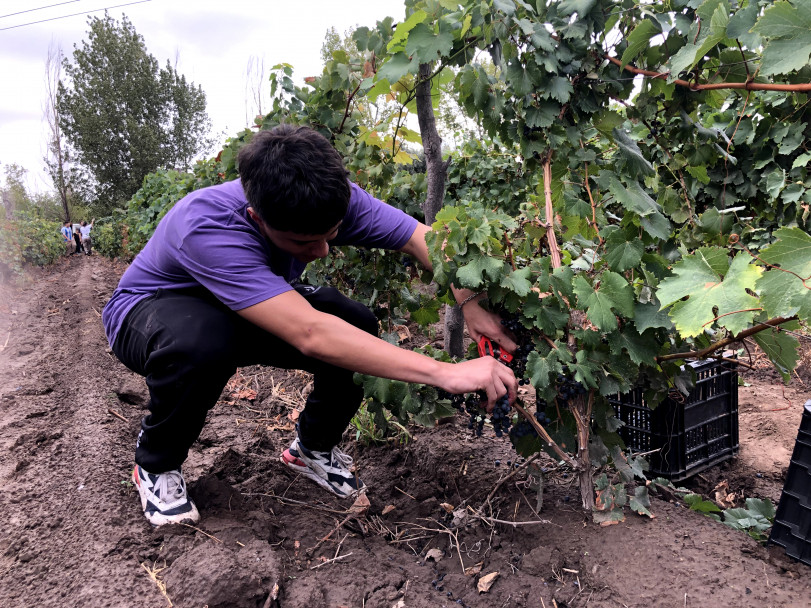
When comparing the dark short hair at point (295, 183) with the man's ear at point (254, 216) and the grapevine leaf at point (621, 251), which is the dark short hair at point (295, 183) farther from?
the grapevine leaf at point (621, 251)

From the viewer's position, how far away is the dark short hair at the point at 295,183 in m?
1.74

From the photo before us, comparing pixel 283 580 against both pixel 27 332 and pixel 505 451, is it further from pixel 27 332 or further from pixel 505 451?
pixel 27 332

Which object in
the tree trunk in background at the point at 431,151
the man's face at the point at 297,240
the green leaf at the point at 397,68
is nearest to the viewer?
the man's face at the point at 297,240

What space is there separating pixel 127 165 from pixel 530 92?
3390 centimetres

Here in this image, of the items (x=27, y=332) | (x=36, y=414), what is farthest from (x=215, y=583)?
(x=27, y=332)

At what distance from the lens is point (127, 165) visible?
31.1 metres

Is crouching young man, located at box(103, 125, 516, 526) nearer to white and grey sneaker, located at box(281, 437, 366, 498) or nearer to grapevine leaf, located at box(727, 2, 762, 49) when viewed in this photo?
white and grey sneaker, located at box(281, 437, 366, 498)

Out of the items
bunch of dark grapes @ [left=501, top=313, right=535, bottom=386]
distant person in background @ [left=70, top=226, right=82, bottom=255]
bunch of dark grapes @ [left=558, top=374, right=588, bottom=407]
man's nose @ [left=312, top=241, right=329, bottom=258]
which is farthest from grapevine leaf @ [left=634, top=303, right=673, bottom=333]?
distant person in background @ [left=70, top=226, right=82, bottom=255]

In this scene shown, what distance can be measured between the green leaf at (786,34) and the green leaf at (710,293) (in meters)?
0.42

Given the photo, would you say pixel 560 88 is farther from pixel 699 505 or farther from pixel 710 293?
pixel 699 505

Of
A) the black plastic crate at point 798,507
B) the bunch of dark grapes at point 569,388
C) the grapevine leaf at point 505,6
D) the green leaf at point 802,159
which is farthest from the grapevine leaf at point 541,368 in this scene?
the green leaf at point 802,159

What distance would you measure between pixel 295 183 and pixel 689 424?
2177mm

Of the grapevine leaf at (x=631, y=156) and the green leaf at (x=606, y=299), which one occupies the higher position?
the grapevine leaf at (x=631, y=156)

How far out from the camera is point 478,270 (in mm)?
1755
